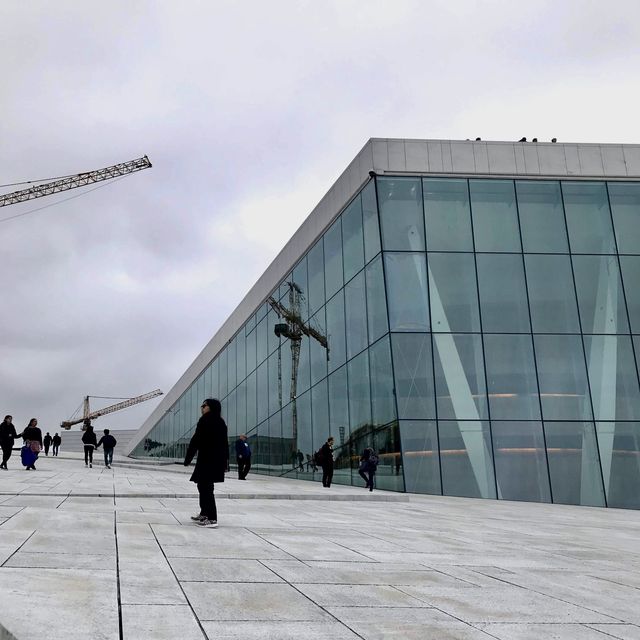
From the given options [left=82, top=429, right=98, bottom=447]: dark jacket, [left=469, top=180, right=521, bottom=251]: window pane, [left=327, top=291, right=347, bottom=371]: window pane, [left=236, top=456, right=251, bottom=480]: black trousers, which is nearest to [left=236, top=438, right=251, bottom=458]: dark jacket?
[left=236, top=456, right=251, bottom=480]: black trousers

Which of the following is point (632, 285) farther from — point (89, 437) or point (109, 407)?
point (109, 407)

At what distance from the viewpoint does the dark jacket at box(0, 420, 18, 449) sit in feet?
60.2

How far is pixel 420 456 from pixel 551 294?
665cm

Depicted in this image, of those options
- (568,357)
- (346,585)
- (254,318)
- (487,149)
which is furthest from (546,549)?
(254,318)

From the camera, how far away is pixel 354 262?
2228 cm

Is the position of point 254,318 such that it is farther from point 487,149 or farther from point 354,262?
point 487,149

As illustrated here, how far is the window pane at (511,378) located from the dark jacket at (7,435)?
13737 mm

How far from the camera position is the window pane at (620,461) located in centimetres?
1842

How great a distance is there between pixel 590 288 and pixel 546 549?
47.4 feet

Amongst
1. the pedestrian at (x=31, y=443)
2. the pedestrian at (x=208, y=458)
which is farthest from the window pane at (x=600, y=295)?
the pedestrian at (x=31, y=443)

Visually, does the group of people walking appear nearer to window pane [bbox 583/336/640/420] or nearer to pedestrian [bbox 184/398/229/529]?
pedestrian [bbox 184/398/229/529]

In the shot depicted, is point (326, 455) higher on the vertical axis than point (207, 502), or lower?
higher

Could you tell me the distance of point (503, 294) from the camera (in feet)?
66.0

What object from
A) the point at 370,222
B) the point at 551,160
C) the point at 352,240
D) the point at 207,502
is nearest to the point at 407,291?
the point at 370,222
